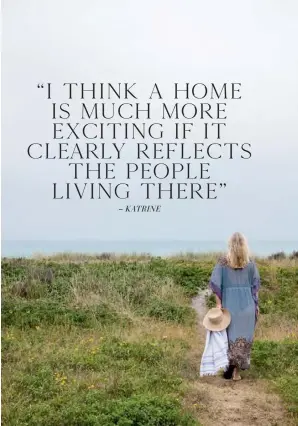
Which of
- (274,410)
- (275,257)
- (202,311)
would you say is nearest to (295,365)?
(274,410)

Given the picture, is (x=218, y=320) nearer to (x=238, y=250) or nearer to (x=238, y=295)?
(x=238, y=295)

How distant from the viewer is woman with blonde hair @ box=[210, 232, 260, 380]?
364 inches

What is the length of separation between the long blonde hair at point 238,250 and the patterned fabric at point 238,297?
0.16 metres

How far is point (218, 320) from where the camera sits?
30.6 feet

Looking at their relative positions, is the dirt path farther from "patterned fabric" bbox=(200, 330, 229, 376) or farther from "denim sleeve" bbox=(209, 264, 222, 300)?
"denim sleeve" bbox=(209, 264, 222, 300)

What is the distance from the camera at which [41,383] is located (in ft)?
26.8

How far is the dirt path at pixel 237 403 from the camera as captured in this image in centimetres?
734

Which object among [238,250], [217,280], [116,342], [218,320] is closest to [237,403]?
[218,320]

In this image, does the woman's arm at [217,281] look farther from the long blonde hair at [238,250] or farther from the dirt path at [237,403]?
the dirt path at [237,403]

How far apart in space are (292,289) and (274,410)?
884 centimetres

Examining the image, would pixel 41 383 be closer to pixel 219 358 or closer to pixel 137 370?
pixel 137 370

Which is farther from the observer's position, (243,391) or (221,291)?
(221,291)

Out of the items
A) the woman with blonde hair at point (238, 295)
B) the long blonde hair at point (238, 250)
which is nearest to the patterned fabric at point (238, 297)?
the woman with blonde hair at point (238, 295)

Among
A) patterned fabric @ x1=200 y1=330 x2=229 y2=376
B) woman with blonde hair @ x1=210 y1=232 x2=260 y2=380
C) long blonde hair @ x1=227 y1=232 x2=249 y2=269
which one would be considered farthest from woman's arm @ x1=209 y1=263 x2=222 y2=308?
patterned fabric @ x1=200 y1=330 x2=229 y2=376
